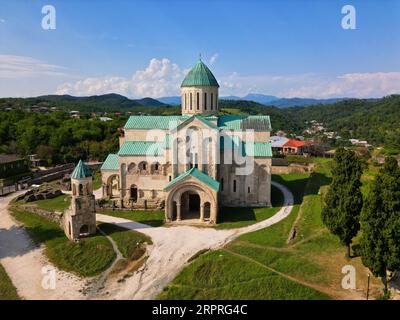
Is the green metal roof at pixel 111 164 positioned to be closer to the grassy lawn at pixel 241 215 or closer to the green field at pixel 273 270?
the grassy lawn at pixel 241 215

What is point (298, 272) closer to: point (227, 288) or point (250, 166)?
point (227, 288)

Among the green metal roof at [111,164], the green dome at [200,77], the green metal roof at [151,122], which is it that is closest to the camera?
the green dome at [200,77]

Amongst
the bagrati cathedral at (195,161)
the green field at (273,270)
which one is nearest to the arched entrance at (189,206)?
the bagrati cathedral at (195,161)

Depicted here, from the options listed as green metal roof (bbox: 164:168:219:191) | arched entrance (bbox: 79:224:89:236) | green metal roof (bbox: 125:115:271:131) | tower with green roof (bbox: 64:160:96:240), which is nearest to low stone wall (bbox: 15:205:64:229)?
arched entrance (bbox: 79:224:89:236)

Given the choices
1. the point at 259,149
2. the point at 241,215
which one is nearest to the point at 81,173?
the point at 241,215

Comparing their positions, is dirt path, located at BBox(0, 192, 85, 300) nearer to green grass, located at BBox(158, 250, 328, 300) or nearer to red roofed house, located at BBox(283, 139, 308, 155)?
green grass, located at BBox(158, 250, 328, 300)
